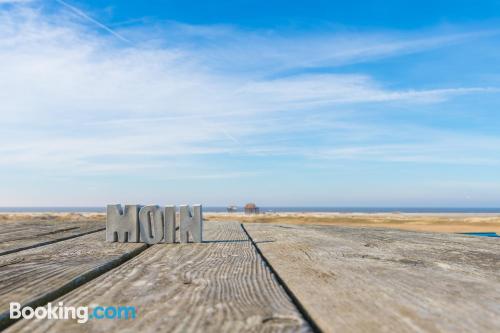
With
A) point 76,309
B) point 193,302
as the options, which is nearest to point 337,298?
point 193,302

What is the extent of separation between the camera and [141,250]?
267 cm

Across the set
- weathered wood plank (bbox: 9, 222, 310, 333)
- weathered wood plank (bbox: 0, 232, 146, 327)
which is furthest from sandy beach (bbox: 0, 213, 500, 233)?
weathered wood plank (bbox: 9, 222, 310, 333)

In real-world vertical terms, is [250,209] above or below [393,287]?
below

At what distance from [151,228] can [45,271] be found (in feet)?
5.05

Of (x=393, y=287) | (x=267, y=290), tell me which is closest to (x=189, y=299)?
(x=267, y=290)

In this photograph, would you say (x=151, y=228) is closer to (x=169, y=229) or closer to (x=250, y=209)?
(x=169, y=229)

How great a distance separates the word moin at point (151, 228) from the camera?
313cm

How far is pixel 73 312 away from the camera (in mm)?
1091

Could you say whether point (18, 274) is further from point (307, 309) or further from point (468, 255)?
point (468, 255)

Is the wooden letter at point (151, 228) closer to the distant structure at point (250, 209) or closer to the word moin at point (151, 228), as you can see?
the word moin at point (151, 228)

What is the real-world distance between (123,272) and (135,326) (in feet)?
2.38

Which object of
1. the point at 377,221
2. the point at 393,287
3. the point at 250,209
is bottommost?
the point at 377,221

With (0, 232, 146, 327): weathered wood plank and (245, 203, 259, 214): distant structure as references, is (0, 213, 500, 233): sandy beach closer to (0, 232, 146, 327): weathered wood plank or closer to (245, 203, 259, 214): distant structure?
(0, 232, 146, 327): weathered wood plank

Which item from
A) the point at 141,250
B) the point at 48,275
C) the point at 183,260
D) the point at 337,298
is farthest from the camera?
the point at 141,250
